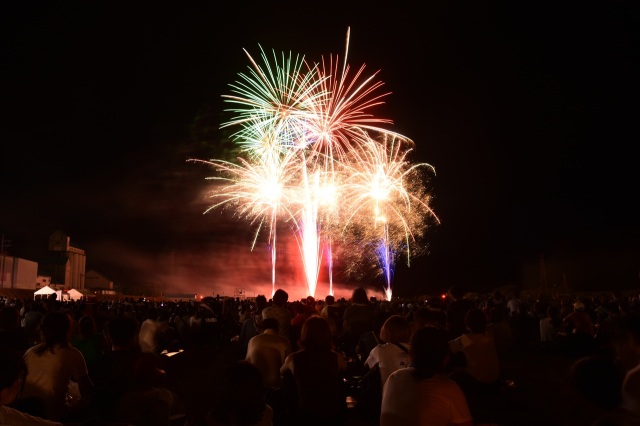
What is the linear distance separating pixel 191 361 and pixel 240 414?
12630mm

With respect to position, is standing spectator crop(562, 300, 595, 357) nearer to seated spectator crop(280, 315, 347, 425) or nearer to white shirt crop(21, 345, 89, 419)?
seated spectator crop(280, 315, 347, 425)

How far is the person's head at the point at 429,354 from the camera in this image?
3576 mm

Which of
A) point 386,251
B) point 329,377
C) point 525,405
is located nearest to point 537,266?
point 386,251

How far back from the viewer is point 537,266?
62.6m

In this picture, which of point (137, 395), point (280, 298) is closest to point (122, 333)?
point (137, 395)

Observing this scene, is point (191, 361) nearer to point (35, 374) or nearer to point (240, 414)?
point (35, 374)

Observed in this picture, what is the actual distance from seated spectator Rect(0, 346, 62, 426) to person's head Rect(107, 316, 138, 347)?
1.88 m

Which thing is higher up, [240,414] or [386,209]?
[386,209]

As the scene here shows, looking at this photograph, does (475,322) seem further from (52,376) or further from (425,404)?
(52,376)

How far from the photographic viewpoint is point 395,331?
5668 millimetres

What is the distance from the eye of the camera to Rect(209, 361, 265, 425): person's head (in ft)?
10.9

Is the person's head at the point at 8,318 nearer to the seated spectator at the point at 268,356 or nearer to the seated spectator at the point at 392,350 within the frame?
the seated spectator at the point at 268,356

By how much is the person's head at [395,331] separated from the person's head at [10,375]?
342 centimetres

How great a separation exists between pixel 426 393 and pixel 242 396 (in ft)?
3.55
